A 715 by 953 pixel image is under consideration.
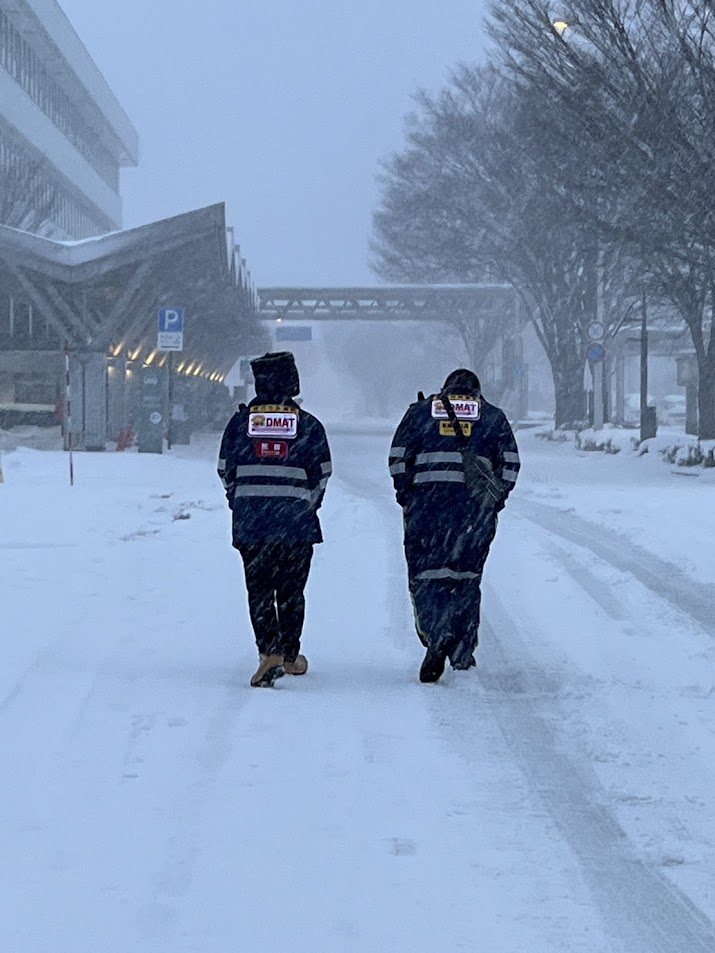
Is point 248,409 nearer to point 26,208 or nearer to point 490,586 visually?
point 490,586

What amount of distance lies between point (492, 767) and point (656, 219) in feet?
63.9

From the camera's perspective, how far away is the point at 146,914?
378 centimetres

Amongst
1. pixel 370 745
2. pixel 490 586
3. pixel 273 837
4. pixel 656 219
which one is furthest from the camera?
pixel 656 219

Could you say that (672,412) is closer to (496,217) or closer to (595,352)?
(496,217)

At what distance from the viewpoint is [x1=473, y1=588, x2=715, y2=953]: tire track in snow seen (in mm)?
3729

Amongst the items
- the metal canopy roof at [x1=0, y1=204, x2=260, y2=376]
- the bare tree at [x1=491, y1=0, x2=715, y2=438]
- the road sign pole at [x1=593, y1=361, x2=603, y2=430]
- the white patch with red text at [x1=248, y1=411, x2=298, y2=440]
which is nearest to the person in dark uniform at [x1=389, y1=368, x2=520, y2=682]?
the white patch with red text at [x1=248, y1=411, x2=298, y2=440]

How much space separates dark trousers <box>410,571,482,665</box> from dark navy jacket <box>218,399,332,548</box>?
614mm

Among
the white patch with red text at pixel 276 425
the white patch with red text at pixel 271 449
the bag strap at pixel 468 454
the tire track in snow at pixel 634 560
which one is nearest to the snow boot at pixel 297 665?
the white patch with red text at pixel 271 449

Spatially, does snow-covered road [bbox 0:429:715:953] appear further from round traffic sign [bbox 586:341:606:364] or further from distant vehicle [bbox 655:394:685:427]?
distant vehicle [bbox 655:394:685:427]

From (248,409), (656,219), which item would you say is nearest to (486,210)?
(656,219)

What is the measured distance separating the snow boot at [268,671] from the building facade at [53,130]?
38.7 metres

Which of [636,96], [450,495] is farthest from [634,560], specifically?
[636,96]

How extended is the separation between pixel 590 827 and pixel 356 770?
→ 101cm

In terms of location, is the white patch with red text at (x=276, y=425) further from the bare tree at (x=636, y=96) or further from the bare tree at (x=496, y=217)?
the bare tree at (x=496, y=217)
